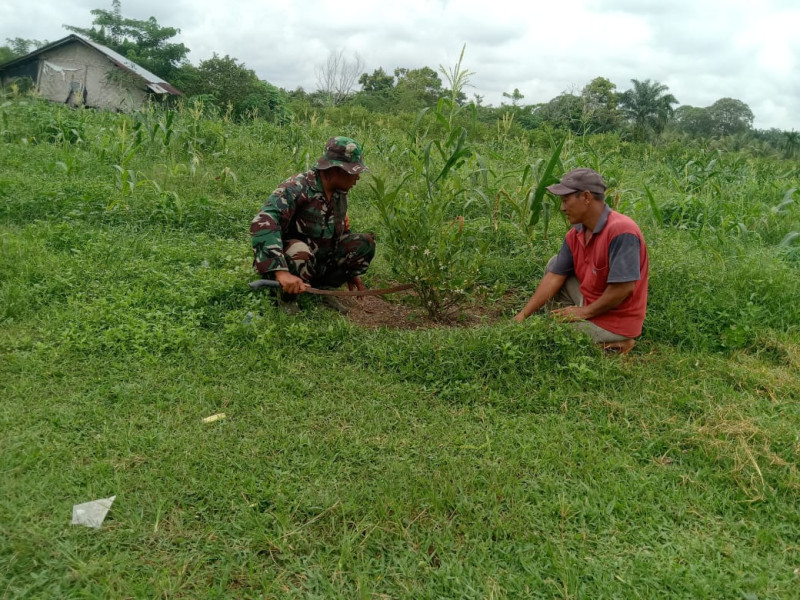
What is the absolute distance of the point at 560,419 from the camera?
117 inches

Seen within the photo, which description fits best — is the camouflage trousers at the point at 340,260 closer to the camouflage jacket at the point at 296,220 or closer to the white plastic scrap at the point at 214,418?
the camouflage jacket at the point at 296,220

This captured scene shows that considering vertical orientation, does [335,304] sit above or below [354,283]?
below

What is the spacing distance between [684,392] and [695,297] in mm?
1115


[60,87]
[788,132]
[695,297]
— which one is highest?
[788,132]

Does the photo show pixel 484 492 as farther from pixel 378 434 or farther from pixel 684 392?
pixel 684 392

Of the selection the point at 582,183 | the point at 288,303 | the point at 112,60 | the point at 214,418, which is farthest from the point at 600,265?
the point at 112,60

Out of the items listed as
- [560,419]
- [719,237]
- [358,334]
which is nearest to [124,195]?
[358,334]

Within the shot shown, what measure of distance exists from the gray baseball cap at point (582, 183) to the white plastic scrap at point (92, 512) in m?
2.70

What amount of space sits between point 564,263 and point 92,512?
2986mm

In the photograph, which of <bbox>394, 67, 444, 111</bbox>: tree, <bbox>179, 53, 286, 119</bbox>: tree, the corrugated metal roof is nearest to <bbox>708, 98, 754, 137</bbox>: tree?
<bbox>394, 67, 444, 111</bbox>: tree

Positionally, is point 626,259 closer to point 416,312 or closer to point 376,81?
point 416,312

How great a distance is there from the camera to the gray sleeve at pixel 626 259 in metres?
3.24

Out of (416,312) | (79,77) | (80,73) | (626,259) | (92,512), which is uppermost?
(80,73)

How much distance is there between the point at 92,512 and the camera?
2189 millimetres
